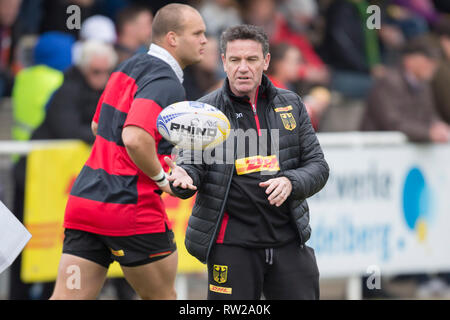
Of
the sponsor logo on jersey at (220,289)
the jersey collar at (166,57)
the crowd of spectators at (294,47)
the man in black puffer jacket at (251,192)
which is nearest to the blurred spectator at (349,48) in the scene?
the crowd of spectators at (294,47)

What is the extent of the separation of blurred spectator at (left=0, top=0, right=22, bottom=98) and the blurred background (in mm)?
17

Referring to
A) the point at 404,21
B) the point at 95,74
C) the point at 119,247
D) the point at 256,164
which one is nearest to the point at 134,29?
the point at 95,74

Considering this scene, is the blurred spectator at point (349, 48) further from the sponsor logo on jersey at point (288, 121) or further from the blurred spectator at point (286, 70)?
the sponsor logo on jersey at point (288, 121)

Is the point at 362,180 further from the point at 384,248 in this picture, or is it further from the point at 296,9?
the point at 296,9

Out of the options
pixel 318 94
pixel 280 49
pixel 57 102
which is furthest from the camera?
pixel 318 94

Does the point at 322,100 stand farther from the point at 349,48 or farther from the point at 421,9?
the point at 421,9

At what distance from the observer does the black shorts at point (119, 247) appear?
17.2 ft

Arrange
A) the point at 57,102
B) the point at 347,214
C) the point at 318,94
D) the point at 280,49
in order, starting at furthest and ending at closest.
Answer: the point at 318,94, the point at 280,49, the point at 347,214, the point at 57,102

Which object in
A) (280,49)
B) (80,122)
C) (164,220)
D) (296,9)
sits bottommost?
(164,220)

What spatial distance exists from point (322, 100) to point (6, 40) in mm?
3882

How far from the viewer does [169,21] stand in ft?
17.1
